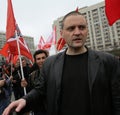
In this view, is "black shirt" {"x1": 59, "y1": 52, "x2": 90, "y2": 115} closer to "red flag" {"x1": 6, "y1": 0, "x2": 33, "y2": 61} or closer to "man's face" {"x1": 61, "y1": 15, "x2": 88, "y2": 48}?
"man's face" {"x1": 61, "y1": 15, "x2": 88, "y2": 48}

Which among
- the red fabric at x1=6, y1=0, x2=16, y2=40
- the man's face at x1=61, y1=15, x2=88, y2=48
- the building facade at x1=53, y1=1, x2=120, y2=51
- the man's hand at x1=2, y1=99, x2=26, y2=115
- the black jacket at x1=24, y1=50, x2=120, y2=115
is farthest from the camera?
the building facade at x1=53, y1=1, x2=120, y2=51

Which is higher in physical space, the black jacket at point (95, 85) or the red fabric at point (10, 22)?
the red fabric at point (10, 22)

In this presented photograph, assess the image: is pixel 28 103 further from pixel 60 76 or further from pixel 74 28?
pixel 74 28

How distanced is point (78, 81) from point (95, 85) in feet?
0.46

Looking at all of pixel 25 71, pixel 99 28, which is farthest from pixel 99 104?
pixel 99 28

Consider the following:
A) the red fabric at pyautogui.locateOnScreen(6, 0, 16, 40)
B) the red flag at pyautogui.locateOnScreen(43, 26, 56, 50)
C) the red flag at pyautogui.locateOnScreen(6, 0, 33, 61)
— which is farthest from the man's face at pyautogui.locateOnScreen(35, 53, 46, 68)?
the red flag at pyautogui.locateOnScreen(43, 26, 56, 50)

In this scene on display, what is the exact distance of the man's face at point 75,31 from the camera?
7.23ft

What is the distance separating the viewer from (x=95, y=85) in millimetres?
2094

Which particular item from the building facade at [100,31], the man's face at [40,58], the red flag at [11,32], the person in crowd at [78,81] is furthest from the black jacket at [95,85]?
the building facade at [100,31]

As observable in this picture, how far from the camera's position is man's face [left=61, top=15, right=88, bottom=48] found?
2.21 metres

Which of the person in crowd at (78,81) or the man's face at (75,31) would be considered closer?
the person in crowd at (78,81)

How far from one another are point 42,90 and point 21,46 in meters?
5.33

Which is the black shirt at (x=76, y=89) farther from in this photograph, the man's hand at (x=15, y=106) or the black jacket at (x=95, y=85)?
the man's hand at (x=15, y=106)

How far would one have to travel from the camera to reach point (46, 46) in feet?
39.7
